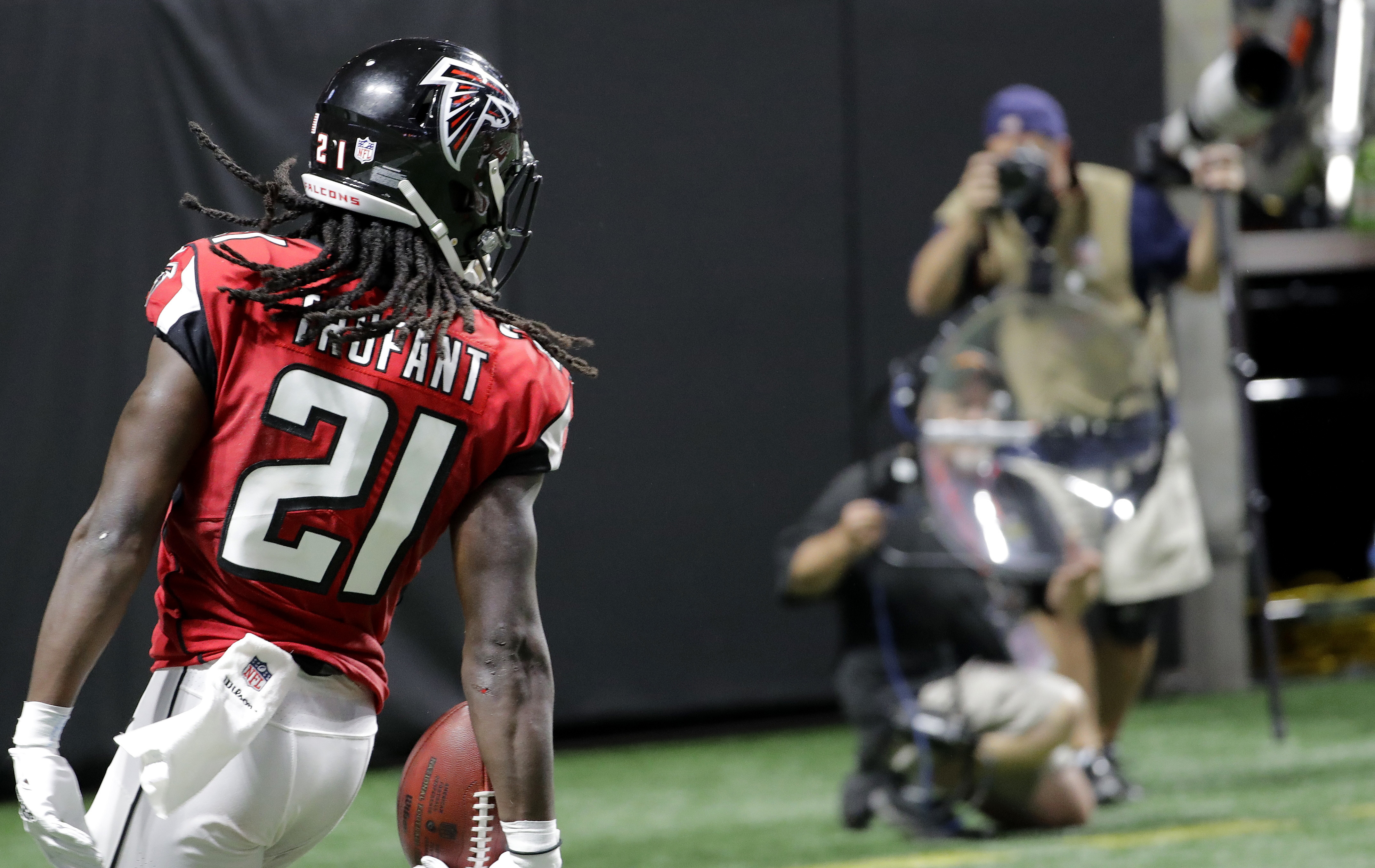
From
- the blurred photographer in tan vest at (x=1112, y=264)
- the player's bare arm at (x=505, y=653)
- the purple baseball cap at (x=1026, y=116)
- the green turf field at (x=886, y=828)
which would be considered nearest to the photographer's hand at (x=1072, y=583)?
the blurred photographer in tan vest at (x=1112, y=264)

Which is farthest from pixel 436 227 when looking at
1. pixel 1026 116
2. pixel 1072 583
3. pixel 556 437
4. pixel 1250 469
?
pixel 1250 469

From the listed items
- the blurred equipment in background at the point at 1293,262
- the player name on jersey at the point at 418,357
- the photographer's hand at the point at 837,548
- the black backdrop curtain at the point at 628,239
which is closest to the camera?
the player name on jersey at the point at 418,357

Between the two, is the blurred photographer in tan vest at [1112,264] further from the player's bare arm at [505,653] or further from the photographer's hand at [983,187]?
the player's bare arm at [505,653]

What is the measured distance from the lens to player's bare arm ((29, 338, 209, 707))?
1.57m

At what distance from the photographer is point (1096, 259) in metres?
5.12

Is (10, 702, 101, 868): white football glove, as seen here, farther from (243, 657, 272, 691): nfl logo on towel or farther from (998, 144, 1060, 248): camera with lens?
(998, 144, 1060, 248): camera with lens

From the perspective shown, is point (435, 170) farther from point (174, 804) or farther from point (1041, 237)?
point (1041, 237)

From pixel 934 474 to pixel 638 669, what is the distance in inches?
61.5

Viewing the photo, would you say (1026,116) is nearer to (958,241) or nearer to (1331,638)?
(958,241)

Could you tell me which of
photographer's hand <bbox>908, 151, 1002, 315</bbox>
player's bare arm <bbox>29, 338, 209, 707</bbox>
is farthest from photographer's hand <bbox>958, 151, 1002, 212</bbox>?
player's bare arm <bbox>29, 338, 209, 707</bbox>

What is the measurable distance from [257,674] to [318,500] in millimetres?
191

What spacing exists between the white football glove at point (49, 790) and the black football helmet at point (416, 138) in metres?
0.64

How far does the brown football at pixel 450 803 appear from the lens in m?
1.81

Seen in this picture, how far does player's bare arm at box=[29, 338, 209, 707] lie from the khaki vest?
347 centimetres
